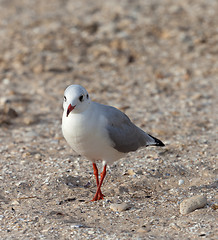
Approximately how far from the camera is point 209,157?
19.2 ft

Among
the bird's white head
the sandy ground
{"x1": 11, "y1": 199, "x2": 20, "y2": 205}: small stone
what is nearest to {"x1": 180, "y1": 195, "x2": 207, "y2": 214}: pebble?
the sandy ground

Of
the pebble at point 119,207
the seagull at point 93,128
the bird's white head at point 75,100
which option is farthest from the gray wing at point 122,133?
the pebble at point 119,207

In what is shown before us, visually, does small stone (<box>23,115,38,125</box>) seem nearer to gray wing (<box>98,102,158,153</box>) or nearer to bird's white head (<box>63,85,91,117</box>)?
gray wing (<box>98,102,158,153</box>)

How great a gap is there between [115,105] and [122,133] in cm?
329

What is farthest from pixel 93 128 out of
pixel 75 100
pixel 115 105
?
pixel 115 105

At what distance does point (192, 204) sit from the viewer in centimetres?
450

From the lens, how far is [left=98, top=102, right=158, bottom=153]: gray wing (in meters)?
4.68

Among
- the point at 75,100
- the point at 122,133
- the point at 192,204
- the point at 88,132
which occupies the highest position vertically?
the point at 75,100

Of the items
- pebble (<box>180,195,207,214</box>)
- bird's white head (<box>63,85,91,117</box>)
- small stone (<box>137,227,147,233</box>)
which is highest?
bird's white head (<box>63,85,91,117</box>)

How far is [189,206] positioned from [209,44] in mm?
6923

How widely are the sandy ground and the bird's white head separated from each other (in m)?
1.00

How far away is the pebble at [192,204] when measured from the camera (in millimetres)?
4477

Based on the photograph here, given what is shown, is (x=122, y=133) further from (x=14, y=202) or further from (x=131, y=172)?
(x=14, y=202)

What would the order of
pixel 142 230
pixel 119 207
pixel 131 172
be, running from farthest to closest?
pixel 131 172 → pixel 119 207 → pixel 142 230
